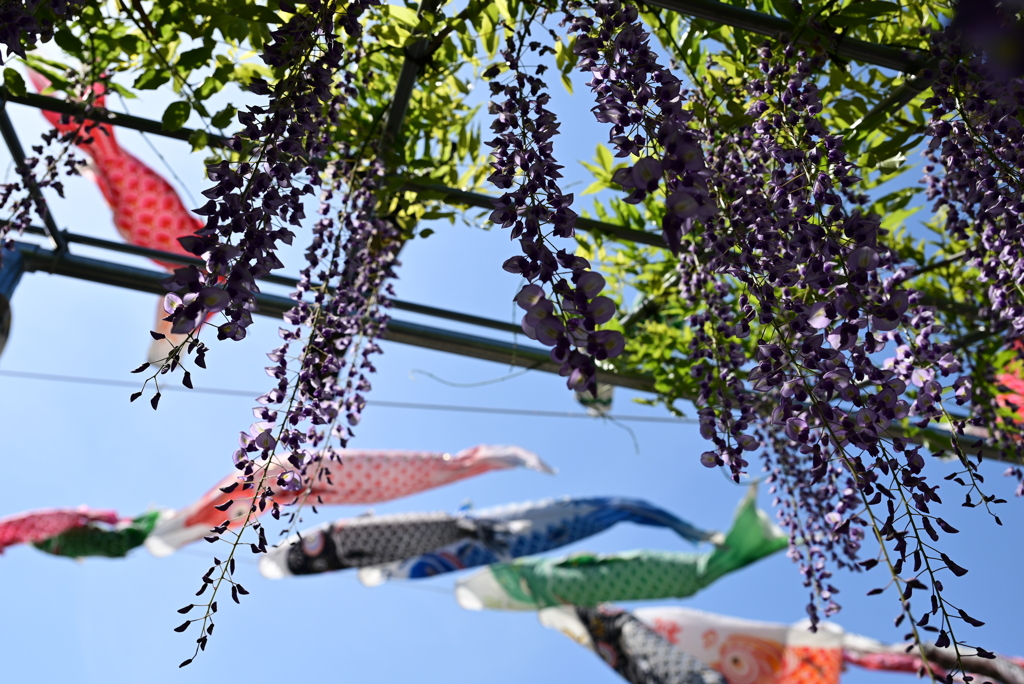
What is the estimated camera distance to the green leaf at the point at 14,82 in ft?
4.21

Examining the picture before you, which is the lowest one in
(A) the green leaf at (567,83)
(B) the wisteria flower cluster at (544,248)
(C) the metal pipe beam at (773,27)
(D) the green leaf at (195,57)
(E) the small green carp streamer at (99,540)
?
(E) the small green carp streamer at (99,540)

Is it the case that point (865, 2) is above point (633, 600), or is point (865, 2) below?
above

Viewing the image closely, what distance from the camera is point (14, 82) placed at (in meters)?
1.32

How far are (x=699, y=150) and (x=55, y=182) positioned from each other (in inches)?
69.4

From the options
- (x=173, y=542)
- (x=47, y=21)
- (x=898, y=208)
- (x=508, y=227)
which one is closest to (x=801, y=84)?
(x=508, y=227)

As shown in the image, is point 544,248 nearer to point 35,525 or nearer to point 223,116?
point 223,116

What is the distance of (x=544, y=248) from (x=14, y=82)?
1.22m

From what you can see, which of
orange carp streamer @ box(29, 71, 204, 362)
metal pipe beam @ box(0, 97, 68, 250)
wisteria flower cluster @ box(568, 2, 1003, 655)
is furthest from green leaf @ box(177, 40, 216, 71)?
orange carp streamer @ box(29, 71, 204, 362)

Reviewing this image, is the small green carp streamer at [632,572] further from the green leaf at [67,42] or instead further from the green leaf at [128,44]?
the green leaf at [67,42]

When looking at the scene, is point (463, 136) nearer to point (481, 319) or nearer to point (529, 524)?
point (481, 319)

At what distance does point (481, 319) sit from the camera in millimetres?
2875

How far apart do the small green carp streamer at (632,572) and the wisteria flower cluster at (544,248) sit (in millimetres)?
4837

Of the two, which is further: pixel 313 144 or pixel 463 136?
pixel 463 136

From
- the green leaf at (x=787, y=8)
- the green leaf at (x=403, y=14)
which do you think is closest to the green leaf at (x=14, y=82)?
the green leaf at (x=403, y=14)
